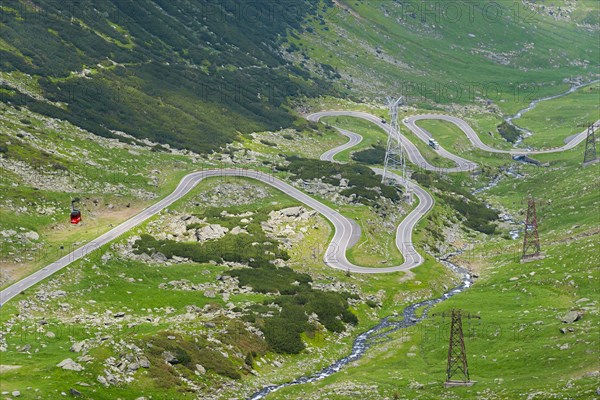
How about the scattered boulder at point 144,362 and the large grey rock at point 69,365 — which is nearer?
the large grey rock at point 69,365

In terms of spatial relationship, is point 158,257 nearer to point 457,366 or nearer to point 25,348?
point 25,348

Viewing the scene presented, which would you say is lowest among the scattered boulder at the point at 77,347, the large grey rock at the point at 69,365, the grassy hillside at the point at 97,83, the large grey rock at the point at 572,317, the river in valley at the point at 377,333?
the river in valley at the point at 377,333

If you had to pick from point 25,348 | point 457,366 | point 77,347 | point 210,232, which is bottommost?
point 25,348

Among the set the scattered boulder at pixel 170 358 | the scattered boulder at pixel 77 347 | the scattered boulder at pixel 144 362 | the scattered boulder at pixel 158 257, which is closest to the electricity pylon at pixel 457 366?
the scattered boulder at pixel 170 358

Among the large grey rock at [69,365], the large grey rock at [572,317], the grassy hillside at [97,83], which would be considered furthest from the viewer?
the grassy hillside at [97,83]

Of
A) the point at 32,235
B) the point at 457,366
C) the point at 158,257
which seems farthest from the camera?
the point at 158,257

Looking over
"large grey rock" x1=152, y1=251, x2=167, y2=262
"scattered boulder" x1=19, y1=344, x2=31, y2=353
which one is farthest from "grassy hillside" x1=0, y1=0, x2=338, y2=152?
"scattered boulder" x1=19, y1=344, x2=31, y2=353

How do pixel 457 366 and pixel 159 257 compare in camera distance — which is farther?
pixel 159 257

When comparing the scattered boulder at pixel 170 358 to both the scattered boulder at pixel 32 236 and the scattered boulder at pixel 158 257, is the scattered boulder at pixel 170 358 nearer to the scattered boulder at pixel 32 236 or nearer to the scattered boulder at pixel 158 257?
the scattered boulder at pixel 158 257

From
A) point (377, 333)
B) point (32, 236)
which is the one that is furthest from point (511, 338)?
point (32, 236)

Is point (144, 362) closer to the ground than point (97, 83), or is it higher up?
closer to the ground

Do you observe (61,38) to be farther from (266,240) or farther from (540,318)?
(540,318)
